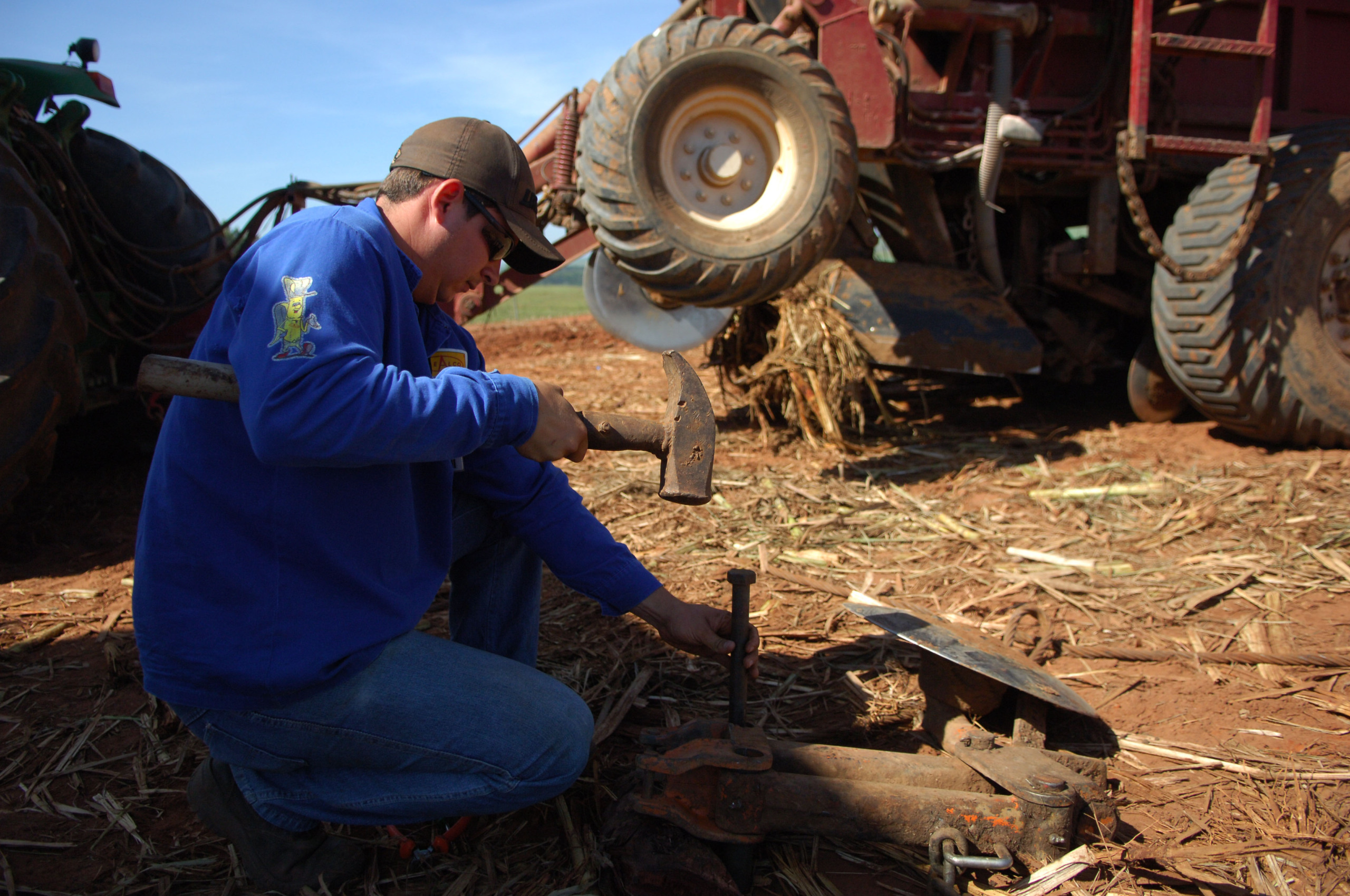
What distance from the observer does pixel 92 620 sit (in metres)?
3.06

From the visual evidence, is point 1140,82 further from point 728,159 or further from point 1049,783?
point 1049,783

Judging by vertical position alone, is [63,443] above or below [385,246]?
below

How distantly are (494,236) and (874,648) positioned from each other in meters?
1.83

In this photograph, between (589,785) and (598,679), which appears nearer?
(589,785)

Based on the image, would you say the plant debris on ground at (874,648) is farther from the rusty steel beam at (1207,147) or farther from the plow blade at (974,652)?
the rusty steel beam at (1207,147)

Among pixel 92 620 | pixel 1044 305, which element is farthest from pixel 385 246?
pixel 1044 305

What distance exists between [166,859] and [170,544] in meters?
0.81

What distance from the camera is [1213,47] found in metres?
4.47

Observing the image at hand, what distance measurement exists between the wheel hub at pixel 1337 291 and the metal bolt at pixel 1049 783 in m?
4.20

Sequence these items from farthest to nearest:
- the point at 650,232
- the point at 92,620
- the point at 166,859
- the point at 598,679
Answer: the point at 650,232 → the point at 92,620 → the point at 598,679 → the point at 166,859

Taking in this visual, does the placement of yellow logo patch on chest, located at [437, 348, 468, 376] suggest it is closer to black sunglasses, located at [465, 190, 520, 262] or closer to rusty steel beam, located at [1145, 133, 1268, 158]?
black sunglasses, located at [465, 190, 520, 262]

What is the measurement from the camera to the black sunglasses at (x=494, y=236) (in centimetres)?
185

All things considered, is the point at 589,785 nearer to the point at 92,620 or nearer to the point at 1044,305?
the point at 92,620

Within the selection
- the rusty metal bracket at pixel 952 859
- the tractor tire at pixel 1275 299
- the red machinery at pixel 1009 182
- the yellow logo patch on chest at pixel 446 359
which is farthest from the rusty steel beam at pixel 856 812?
the tractor tire at pixel 1275 299
